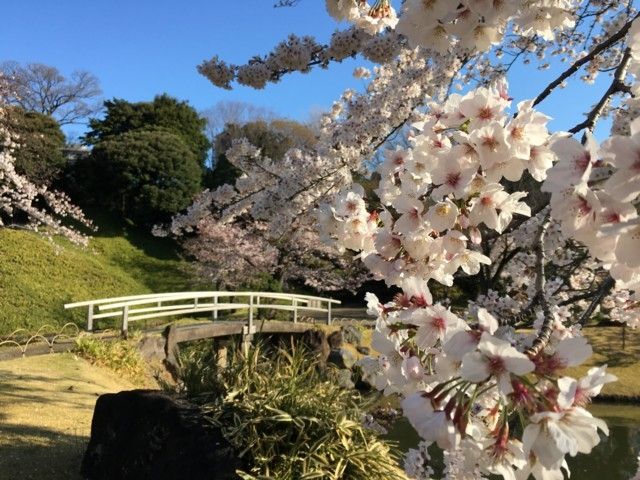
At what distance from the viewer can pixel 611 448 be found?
8555 millimetres

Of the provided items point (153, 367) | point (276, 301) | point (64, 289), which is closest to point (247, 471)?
point (153, 367)

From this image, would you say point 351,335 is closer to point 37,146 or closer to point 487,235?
point 37,146

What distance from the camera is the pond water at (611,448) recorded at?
24.6 ft

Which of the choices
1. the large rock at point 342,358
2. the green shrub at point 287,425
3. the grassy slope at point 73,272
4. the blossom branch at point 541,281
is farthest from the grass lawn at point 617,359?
the grassy slope at point 73,272

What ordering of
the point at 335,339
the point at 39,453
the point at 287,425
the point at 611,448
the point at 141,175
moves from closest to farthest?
the point at 287,425 < the point at 39,453 < the point at 611,448 < the point at 335,339 < the point at 141,175

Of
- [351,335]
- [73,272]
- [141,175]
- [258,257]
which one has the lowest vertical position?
[351,335]

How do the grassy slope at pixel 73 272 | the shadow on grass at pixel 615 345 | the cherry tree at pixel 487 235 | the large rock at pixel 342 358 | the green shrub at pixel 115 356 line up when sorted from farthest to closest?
the grassy slope at pixel 73 272 < the shadow on grass at pixel 615 345 < the large rock at pixel 342 358 < the green shrub at pixel 115 356 < the cherry tree at pixel 487 235

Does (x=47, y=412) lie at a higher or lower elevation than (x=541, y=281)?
lower

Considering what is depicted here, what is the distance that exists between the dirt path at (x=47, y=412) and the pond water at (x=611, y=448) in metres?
3.81

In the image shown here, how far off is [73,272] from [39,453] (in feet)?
39.0

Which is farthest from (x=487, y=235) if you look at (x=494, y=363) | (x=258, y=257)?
(x=258, y=257)

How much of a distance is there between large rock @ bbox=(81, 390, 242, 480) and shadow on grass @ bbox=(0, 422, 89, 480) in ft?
0.82

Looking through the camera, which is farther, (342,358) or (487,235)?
(342,358)

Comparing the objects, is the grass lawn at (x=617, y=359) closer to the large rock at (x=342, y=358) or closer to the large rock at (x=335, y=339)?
the large rock at (x=342, y=358)
